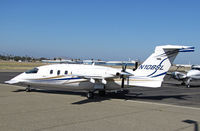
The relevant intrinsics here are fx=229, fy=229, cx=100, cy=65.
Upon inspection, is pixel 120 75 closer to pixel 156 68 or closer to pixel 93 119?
pixel 156 68

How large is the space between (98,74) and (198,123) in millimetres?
7550

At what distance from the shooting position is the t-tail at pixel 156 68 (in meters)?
16.2

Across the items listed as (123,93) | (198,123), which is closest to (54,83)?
(123,93)

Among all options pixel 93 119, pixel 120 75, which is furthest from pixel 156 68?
pixel 93 119

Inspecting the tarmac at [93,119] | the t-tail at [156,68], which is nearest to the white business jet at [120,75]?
the t-tail at [156,68]

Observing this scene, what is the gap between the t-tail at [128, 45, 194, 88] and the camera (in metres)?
16.2

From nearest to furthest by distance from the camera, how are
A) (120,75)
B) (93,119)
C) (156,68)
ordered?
(93,119) < (120,75) < (156,68)

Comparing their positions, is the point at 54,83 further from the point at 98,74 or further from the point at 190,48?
the point at 190,48

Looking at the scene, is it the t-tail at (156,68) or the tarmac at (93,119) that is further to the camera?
the t-tail at (156,68)

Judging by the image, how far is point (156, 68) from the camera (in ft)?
54.0

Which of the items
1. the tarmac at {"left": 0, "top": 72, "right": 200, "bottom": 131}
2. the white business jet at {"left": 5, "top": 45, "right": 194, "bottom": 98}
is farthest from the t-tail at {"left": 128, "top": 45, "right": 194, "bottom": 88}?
the tarmac at {"left": 0, "top": 72, "right": 200, "bottom": 131}

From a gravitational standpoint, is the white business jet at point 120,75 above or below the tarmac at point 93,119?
above

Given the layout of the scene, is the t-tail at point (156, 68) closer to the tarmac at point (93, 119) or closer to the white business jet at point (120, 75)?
the white business jet at point (120, 75)

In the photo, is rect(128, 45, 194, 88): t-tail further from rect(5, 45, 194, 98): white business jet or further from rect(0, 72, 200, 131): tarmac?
rect(0, 72, 200, 131): tarmac
